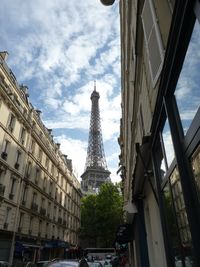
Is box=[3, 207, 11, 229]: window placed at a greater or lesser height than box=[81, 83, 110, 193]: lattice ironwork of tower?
lesser

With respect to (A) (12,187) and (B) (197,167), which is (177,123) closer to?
(B) (197,167)

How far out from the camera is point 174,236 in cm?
380

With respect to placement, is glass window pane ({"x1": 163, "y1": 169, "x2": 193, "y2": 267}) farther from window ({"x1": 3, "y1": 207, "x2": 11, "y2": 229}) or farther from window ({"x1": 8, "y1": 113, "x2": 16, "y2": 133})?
window ({"x1": 8, "y1": 113, "x2": 16, "y2": 133})

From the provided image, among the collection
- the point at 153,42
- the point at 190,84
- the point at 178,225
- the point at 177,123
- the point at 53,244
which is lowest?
the point at 178,225

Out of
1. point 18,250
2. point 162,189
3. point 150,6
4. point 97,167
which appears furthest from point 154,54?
point 97,167

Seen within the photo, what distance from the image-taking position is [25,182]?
27.3 m

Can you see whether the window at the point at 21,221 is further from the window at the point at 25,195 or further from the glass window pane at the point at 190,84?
the glass window pane at the point at 190,84

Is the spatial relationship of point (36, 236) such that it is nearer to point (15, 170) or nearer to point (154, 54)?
point (15, 170)

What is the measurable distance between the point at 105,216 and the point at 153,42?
4783 centimetres

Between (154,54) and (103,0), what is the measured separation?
2.67 m

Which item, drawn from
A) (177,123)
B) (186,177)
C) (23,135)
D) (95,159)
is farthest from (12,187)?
(95,159)

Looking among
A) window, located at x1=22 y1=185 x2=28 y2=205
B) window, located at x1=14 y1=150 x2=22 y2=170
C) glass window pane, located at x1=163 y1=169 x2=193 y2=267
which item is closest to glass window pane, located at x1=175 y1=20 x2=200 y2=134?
glass window pane, located at x1=163 y1=169 x2=193 y2=267

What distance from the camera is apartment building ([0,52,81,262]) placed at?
23.0m

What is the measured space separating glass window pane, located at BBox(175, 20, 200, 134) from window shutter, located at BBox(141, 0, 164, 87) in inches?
38.2
